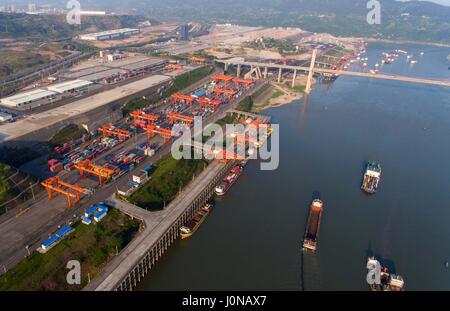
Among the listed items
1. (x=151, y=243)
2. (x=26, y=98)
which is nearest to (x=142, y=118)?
(x=26, y=98)

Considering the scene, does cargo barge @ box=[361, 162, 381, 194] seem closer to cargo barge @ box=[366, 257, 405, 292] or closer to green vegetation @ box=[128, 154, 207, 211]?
Result: cargo barge @ box=[366, 257, 405, 292]

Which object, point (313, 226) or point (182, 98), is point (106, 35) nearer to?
point (182, 98)

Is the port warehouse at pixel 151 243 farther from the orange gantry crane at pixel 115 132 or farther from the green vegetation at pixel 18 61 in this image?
the green vegetation at pixel 18 61

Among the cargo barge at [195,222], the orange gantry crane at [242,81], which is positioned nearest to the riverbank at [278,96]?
the orange gantry crane at [242,81]

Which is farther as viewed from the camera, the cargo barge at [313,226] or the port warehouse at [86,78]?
the port warehouse at [86,78]

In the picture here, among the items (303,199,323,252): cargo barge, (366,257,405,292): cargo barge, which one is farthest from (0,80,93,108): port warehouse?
(366,257,405,292): cargo barge
